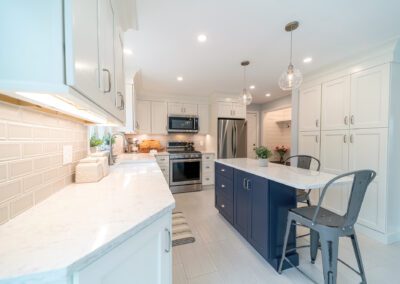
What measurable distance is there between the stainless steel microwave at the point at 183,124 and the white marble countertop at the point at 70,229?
10.3 ft

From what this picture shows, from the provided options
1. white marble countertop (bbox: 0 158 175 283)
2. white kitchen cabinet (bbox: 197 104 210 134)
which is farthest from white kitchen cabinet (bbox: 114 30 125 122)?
white kitchen cabinet (bbox: 197 104 210 134)

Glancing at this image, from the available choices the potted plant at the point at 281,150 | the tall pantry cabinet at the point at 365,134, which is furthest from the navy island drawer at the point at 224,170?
the potted plant at the point at 281,150

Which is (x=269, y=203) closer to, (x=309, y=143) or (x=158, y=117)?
(x=309, y=143)

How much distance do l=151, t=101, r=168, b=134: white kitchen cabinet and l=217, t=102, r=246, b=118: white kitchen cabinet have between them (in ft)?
4.26

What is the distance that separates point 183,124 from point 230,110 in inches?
47.6

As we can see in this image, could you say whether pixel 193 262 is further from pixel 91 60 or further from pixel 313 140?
pixel 313 140

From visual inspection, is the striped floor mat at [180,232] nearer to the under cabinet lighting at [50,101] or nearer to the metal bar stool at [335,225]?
the metal bar stool at [335,225]

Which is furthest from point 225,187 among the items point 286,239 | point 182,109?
point 182,109

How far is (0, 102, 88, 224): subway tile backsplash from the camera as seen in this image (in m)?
0.67

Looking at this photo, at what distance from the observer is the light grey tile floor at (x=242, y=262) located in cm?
151

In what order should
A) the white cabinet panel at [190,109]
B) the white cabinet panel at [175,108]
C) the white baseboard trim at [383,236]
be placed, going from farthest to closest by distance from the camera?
the white cabinet panel at [190,109], the white cabinet panel at [175,108], the white baseboard trim at [383,236]

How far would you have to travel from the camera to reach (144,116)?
4031 mm

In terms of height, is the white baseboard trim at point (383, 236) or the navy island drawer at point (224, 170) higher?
the navy island drawer at point (224, 170)

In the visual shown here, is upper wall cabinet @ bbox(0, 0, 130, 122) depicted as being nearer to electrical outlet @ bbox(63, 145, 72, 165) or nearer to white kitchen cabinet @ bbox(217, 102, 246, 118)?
electrical outlet @ bbox(63, 145, 72, 165)
